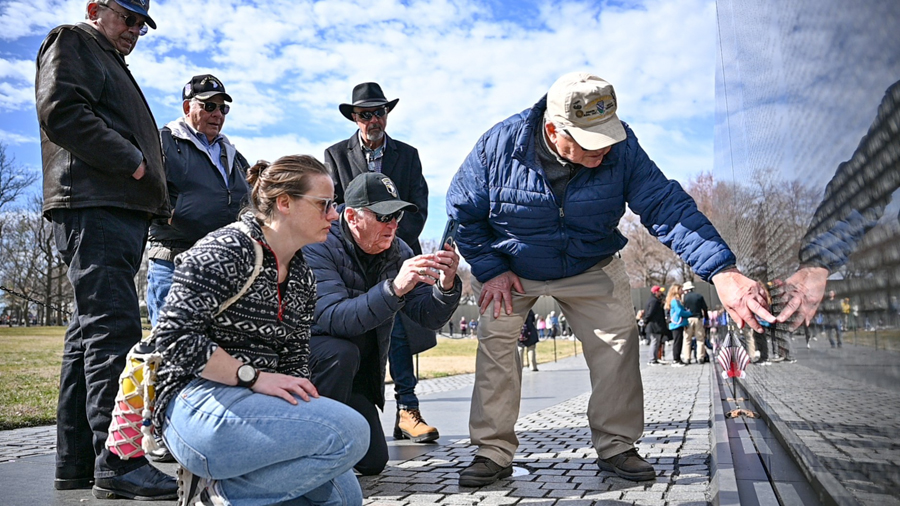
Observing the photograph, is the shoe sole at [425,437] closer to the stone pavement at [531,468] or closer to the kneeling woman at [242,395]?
the stone pavement at [531,468]

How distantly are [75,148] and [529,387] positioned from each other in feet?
27.6

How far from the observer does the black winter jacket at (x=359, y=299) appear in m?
3.54

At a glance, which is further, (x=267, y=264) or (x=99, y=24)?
(x=99, y=24)

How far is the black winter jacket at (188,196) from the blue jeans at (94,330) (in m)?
0.99

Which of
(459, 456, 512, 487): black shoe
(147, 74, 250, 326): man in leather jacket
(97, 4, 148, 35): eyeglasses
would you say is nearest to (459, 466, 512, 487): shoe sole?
(459, 456, 512, 487): black shoe

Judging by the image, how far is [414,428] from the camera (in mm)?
5109

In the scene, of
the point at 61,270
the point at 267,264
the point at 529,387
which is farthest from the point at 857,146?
the point at 61,270

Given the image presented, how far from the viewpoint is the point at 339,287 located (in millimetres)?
3793

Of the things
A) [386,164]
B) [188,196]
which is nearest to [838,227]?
[188,196]

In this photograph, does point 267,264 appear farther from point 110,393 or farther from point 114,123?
point 114,123

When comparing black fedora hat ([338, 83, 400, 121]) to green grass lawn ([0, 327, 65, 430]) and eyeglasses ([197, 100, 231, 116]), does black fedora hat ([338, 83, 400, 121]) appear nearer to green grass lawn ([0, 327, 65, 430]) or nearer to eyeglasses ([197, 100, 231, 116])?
eyeglasses ([197, 100, 231, 116])

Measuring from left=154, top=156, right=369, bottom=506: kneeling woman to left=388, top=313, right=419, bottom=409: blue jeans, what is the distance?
2447 mm

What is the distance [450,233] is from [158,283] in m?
1.96

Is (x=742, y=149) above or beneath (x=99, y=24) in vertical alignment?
beneath
